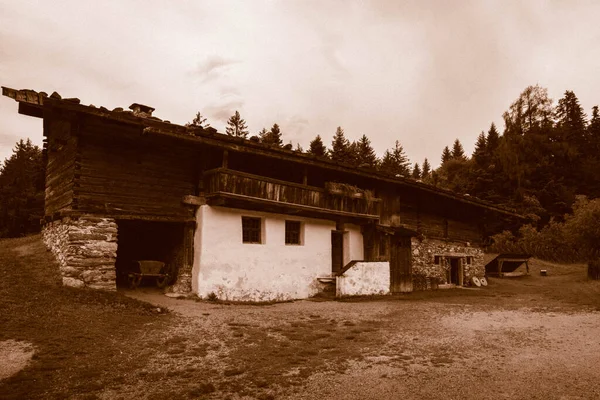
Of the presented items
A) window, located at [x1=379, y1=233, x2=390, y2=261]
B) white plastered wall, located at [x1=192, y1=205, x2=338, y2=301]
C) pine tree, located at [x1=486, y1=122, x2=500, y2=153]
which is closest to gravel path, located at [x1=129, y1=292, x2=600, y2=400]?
white plastered wall, located at [x1=192, y1=205, x2=338, y2=301]

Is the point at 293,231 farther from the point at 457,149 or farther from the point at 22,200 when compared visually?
the point at 457,149

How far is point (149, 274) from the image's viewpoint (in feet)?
48.0

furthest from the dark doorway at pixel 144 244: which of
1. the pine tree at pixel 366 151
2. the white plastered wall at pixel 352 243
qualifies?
the pine tree at pixel 366 151

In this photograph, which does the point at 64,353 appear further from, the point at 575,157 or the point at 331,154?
the point at 575,157

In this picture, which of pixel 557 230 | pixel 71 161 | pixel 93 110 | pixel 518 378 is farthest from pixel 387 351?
pixel 557 230

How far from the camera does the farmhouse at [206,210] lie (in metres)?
12.9

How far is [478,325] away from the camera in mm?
11250

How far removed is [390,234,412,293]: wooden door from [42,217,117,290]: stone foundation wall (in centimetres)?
1298

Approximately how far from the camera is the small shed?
30.5 meters

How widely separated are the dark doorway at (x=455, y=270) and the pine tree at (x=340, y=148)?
25.3 m

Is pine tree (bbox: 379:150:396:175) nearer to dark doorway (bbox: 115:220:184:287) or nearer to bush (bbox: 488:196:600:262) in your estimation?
bush (bbox: 488:196:600:262)

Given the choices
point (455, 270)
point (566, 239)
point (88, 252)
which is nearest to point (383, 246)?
point (455, 270)

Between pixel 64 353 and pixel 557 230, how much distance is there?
137ft

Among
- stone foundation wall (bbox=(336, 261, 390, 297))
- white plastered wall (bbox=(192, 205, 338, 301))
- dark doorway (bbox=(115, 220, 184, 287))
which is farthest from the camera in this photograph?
stone foundation wall (bbox=(336, 261, 390, 297))
